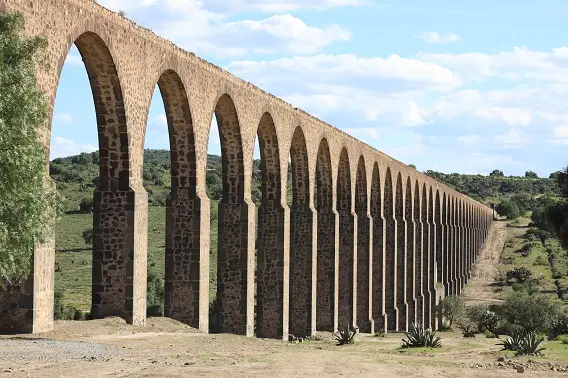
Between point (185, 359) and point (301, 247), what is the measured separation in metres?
15.6

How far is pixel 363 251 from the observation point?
3788 centimetres

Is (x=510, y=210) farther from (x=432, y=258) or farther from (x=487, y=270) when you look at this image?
(x=432, y=258)

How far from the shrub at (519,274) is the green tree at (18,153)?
5436 cm

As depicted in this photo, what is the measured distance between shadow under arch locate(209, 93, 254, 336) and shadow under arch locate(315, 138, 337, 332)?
335 inches

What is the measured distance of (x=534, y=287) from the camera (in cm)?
5681

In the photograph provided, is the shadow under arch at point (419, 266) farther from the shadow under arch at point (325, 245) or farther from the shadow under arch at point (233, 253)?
the shadow under arch at point (233, 253)

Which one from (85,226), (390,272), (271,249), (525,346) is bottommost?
(525,346)

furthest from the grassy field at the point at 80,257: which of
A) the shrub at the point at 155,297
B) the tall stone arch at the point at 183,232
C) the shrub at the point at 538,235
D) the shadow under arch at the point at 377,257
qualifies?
the shrub at the point at 538,235

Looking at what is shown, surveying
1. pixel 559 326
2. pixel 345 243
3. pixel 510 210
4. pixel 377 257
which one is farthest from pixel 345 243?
pixel 510 210

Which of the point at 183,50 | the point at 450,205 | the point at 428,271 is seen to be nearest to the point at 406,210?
the point at 428,271

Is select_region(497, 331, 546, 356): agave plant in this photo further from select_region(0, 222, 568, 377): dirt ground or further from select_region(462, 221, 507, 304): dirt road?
select_region(462, 221, 507, 304): dirt road

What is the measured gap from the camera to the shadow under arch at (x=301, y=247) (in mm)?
29000

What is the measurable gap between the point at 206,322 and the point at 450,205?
4971 cm

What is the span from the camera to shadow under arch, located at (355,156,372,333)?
3691cm
